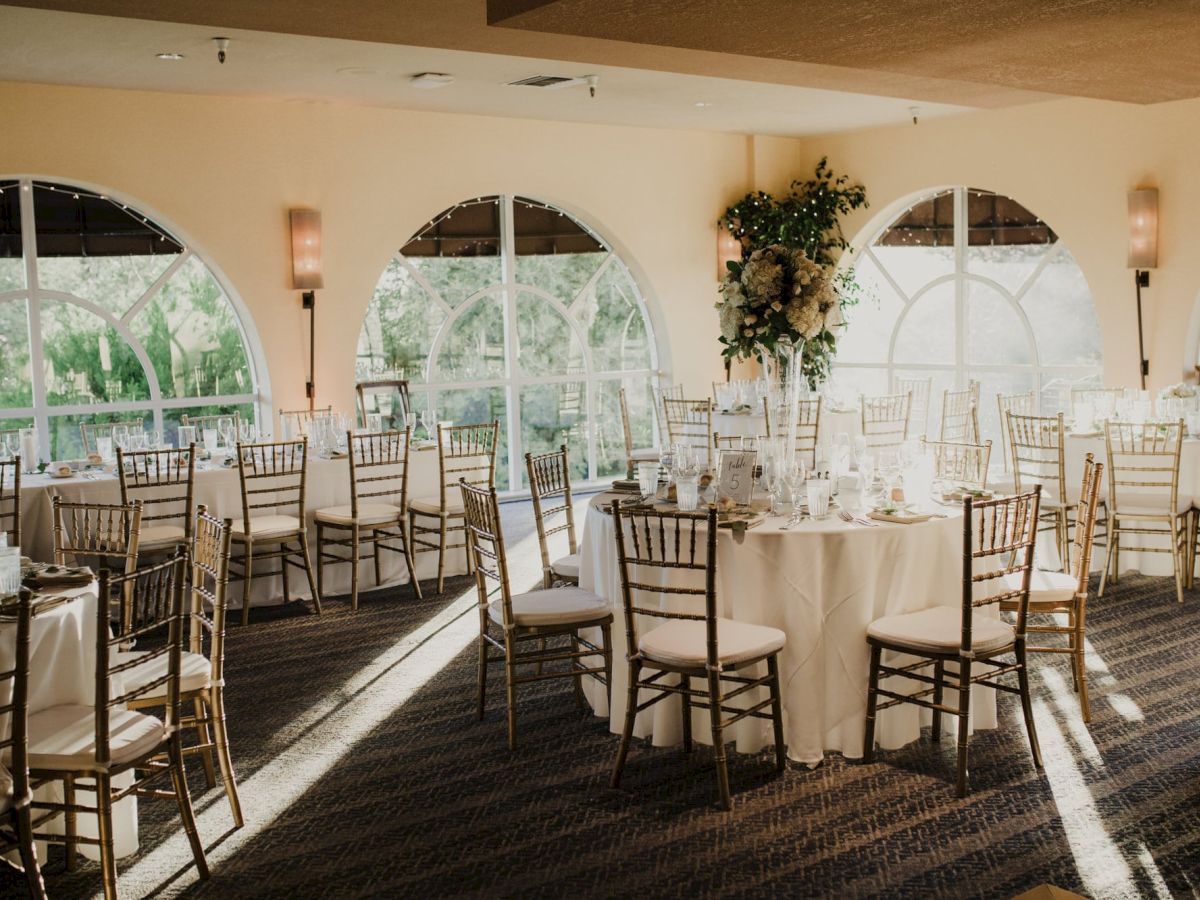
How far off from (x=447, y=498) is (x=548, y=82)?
2.99 m

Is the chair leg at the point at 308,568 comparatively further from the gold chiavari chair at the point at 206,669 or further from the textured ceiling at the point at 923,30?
the textured ceiling at the point at 923,30

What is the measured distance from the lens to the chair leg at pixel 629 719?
4.59m

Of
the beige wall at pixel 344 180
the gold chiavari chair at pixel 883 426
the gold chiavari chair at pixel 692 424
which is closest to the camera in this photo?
the beige wall at pixel 344 180

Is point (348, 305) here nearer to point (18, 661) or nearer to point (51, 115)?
point (51, 115)

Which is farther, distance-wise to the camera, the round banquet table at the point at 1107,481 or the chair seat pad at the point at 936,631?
the round banquet table at the point at 1107,481

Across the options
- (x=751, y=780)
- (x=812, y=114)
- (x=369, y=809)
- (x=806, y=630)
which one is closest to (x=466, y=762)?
(x=369, y=809)

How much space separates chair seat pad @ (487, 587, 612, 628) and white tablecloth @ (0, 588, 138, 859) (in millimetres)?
1586

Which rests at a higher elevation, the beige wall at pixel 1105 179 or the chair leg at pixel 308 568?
the beige wall at pixel 1105 179

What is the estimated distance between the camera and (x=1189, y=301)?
30.5 feet

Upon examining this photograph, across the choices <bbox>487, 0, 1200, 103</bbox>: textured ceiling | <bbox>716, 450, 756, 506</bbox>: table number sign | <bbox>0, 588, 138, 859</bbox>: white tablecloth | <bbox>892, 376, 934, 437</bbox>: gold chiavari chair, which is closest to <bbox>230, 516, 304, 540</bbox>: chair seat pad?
<bbox>0, 588, 138, 859</bbox>: white tablecloth

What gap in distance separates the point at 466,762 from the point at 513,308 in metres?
6.59

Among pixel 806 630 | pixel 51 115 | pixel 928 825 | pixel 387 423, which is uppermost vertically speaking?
pixel 51 115

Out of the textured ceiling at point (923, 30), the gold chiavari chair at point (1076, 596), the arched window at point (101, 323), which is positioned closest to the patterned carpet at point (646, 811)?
the gold chiavari chair at point (1076, 596)

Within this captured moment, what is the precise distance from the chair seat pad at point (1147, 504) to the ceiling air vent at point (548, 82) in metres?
4.46
